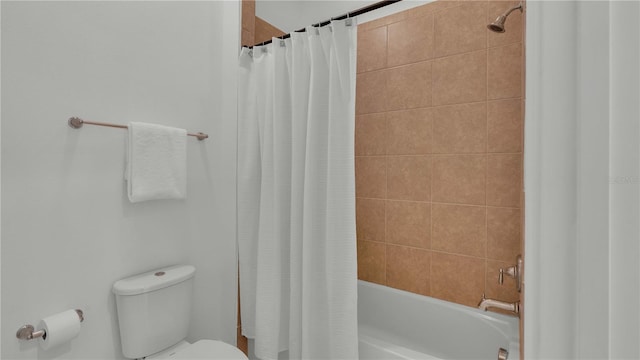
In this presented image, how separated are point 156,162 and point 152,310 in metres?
0.60

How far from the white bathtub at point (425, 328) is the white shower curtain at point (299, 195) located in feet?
1.14

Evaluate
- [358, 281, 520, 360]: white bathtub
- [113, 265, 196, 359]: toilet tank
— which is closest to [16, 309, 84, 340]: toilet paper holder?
[113, 265, 196, 359]: toilet tank

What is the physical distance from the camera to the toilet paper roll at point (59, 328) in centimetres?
106

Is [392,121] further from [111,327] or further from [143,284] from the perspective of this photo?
[111,327]

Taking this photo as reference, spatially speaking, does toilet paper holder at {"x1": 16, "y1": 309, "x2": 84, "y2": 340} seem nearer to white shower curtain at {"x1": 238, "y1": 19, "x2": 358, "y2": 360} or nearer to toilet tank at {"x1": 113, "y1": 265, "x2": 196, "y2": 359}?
toilet tank at {"x1": 113, "y1": 265, "x2": 196, "y2": 359}

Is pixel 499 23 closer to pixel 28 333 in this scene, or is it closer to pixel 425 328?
pixel 425 328

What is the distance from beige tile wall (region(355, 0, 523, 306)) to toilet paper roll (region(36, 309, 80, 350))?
1590 mm

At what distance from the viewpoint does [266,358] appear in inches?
61.6

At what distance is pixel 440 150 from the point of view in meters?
1.90

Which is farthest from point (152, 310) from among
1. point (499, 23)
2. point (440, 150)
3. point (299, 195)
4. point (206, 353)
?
point (499, 23)
